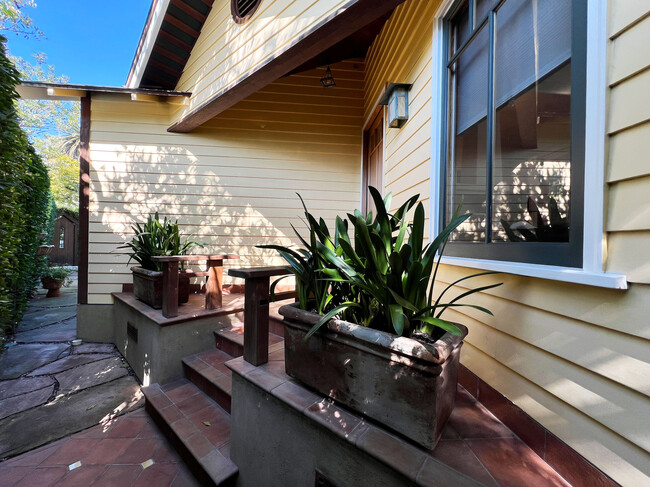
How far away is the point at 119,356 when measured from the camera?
10.7ft

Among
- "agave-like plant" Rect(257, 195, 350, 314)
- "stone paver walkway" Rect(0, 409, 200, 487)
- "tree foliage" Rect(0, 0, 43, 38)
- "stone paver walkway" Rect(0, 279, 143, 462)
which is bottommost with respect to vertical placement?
"stone paver walkway" Rect(0, 409, 200, 487)

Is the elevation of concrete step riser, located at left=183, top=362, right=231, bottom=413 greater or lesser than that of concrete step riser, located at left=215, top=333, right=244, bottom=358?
lesser

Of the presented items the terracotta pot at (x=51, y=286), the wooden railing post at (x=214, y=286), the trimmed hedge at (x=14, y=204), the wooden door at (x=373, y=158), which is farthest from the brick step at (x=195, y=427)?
the terracotta pot at (x=51, y=286)

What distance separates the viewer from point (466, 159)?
5.44 ft

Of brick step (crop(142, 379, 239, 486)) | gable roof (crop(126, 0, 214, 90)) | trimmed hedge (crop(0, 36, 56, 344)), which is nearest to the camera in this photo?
brick step (crop(142, 379, 239, 486))

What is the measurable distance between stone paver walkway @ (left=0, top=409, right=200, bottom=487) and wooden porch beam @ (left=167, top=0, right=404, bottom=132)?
323 centimetres

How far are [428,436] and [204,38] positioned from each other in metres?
4.70

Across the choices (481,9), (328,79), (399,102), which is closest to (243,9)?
(328,79)

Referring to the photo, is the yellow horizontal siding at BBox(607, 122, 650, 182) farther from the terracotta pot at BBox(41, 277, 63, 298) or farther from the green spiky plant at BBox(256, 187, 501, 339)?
the terracotta pot at BBox(41, 277, 63, 298)

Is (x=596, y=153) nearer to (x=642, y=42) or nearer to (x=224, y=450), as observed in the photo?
(x=642, y=42)

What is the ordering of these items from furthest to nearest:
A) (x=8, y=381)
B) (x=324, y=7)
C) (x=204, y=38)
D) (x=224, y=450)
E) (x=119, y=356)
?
1. (x=204, y=38)
2. (x=119, y=356)
3. (x=8, y=381)
4. (x=324, y=7)
5. (x=224, y=450)

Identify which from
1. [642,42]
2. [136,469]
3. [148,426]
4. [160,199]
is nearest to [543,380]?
[642,42]

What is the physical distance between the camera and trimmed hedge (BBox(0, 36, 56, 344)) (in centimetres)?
240

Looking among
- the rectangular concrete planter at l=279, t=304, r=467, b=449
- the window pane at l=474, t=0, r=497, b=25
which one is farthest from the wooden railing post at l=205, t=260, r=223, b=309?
the window pane at l=474, t=0, r=497, b=25
